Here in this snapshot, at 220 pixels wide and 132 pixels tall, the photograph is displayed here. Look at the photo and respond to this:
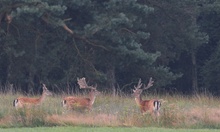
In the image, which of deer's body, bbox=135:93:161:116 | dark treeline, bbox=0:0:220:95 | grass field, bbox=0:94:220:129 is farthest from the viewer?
dark treeline, bbox=0:0:220:95

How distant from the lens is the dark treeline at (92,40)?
26.7 metres

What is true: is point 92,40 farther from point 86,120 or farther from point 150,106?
point 86,120

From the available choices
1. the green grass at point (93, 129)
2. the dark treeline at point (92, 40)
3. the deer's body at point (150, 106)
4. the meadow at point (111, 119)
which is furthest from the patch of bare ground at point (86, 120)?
the dark treeline at point (92, 40)

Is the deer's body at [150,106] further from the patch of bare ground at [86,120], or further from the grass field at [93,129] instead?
the grass field at [93,129]

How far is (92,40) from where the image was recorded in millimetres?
27703

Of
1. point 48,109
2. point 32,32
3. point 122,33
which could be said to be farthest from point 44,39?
point 48,109

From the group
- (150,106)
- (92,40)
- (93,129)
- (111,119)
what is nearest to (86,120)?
(111,119)

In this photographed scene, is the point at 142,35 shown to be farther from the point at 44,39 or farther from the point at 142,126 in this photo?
the point at 142,126

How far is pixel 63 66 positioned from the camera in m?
30.3

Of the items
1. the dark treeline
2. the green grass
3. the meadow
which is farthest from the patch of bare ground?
the dark treeline

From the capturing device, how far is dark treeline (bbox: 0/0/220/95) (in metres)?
26.7

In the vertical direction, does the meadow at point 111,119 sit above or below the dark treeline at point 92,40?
below

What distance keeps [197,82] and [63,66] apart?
10144 mm

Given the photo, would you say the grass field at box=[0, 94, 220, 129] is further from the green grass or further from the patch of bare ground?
the green grass
